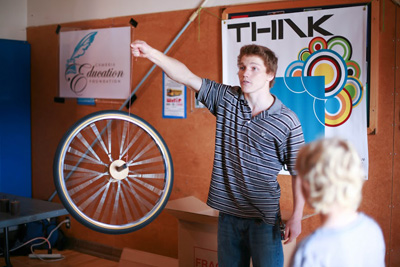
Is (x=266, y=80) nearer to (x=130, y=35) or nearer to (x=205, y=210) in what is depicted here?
(x=205, y=210)

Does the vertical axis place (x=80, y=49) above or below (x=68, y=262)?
above

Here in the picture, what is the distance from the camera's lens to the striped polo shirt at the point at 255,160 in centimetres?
208

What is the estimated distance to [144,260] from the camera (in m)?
3.32

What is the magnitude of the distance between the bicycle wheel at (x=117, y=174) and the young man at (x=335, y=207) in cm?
142

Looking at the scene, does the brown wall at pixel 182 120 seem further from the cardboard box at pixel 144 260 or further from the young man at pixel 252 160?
the young man at pixel 252 160

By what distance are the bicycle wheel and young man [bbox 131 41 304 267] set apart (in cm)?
46

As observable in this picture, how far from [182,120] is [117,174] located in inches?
51.7

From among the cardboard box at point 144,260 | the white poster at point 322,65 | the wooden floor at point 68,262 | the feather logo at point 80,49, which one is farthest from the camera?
the feather logo at point 80,49

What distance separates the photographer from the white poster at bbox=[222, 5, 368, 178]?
293cm

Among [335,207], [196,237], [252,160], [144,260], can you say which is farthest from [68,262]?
[335,207]

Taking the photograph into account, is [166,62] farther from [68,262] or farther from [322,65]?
[68,262]

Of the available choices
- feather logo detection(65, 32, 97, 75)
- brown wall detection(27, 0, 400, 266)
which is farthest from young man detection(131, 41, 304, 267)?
feather logo detection(65, 32, 97, 75)

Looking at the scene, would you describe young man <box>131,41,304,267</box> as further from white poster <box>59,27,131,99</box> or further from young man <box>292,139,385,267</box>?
white poster <box>59,27,131,99</box>

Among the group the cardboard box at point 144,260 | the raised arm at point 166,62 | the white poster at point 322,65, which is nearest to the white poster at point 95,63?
the white poster at point 322,65
